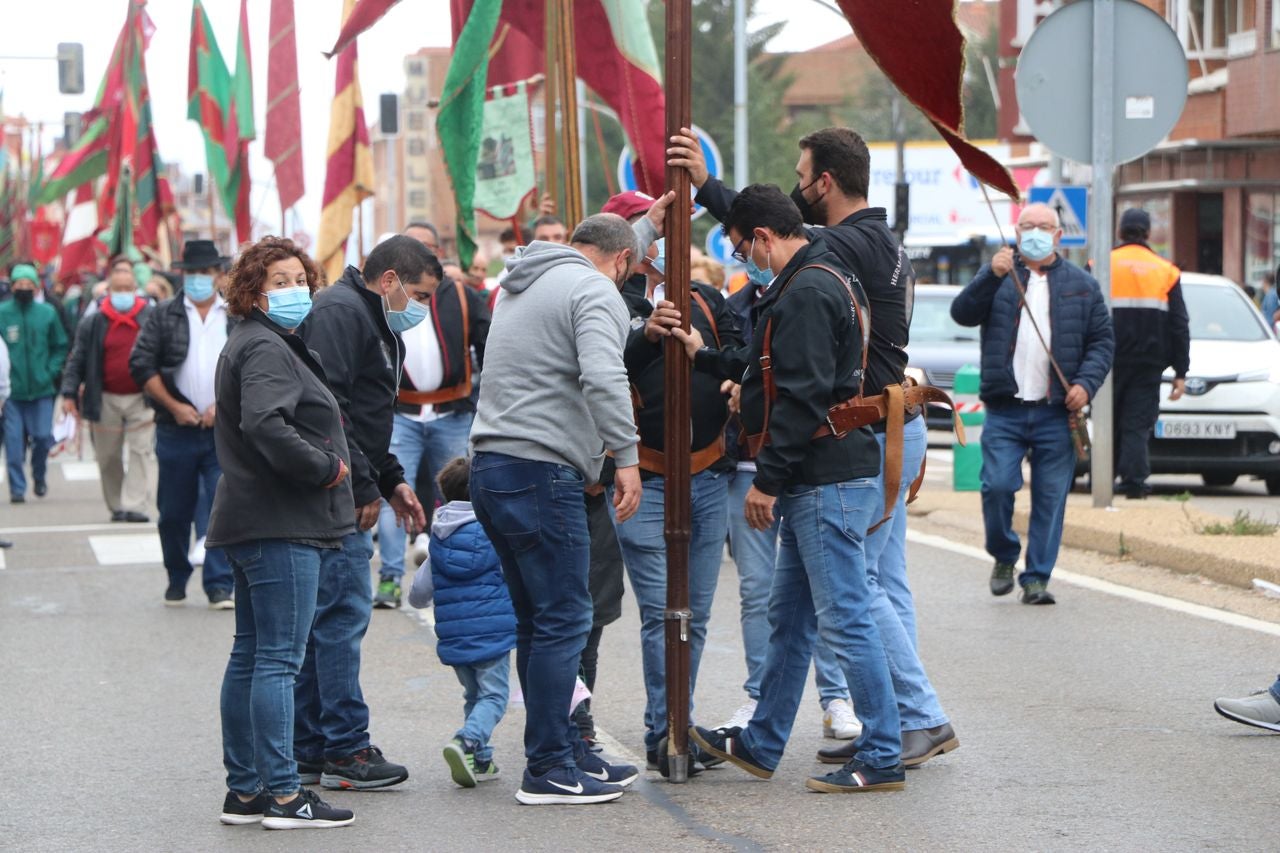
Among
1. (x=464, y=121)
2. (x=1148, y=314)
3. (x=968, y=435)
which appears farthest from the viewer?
(x=968, y=435)

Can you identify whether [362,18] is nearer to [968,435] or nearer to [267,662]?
[267,662]

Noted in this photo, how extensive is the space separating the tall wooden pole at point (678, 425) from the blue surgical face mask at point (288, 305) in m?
1.15

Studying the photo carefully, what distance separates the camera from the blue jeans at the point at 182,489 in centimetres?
1113

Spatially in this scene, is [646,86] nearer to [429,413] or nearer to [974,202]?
[429,413]

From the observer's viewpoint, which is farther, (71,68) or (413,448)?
(71,68)

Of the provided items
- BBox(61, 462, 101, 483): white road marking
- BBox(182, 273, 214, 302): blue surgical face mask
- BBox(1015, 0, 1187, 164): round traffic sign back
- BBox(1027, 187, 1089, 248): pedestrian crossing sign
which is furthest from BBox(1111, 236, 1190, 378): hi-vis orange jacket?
BBox(61, 462, 101, 483): white road marking

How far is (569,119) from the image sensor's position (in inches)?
363

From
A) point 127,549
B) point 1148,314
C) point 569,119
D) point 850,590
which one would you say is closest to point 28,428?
point 127,549

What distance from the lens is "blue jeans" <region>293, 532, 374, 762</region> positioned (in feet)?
22.1

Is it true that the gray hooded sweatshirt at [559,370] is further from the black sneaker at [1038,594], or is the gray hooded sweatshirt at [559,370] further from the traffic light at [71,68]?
the traffic light at [71,68]

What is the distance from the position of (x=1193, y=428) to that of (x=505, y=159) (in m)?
6.56

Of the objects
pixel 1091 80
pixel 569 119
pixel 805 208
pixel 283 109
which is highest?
pixel 283 109

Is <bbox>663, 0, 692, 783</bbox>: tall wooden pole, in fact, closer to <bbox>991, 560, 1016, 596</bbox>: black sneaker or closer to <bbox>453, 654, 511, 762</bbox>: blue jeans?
<bbox>453, 654, 511, 762</bbox>: blue jeans

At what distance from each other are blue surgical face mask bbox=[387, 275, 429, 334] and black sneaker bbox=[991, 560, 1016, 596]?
172 inches
